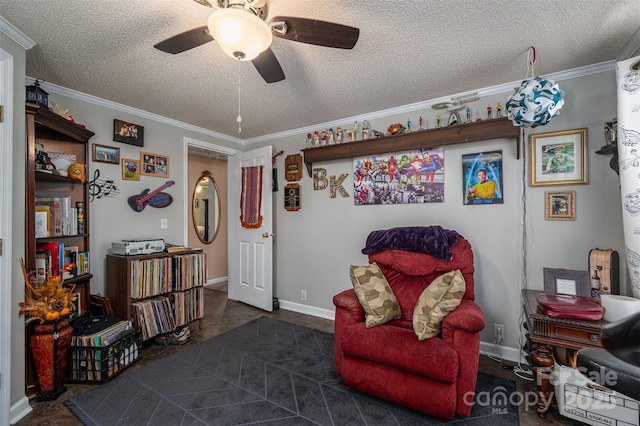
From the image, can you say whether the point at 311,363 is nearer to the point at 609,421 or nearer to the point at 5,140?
the point at 609,421

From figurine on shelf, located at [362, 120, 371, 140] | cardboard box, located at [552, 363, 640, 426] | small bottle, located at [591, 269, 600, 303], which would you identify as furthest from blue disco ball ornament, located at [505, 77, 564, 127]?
cardboard box, located at [552, 363, 640, 426]

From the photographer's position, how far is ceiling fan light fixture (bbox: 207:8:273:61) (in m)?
1.20

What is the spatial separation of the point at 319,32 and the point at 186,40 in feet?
2.31

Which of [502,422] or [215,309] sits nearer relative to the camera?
[502,422]

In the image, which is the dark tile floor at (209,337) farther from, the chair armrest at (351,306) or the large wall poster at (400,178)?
the large wall poster at (400,178)

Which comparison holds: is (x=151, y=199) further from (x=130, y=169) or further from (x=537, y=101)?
(x=537, y=101)

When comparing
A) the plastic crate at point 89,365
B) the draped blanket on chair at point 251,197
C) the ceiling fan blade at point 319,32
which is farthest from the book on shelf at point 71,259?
the ceiling fan blade at point 319,32

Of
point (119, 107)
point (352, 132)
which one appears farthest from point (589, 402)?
point (119, 107)

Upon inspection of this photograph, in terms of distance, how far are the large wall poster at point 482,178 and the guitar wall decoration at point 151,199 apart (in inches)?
125

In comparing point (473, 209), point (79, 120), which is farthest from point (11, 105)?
point (473, 209)

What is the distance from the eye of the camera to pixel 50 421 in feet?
5.68

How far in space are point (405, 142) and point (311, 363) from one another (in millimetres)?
2219

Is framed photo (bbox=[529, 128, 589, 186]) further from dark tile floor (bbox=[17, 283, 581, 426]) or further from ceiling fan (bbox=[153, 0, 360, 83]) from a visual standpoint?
ceiling fan (bbox=[153, 0, 360, 83])

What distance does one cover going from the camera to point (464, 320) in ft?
5.49
